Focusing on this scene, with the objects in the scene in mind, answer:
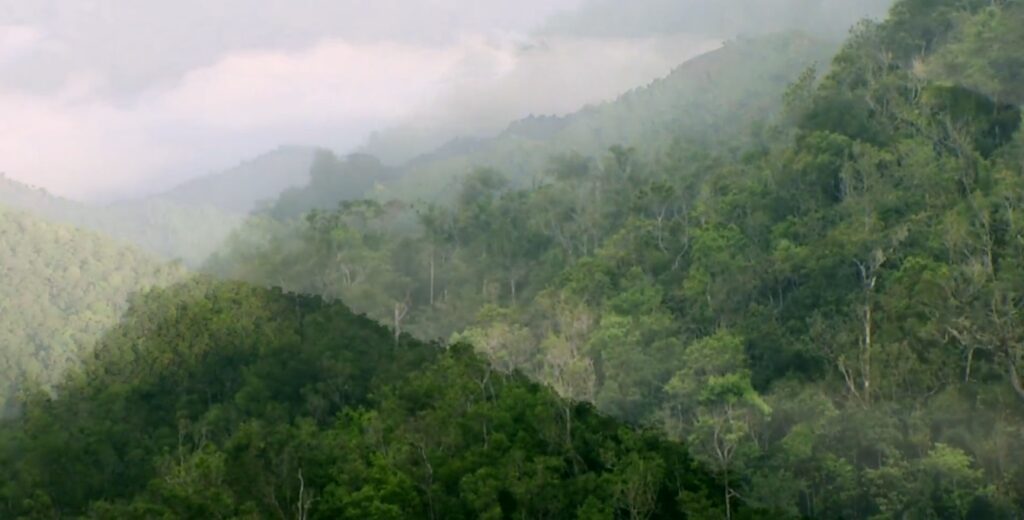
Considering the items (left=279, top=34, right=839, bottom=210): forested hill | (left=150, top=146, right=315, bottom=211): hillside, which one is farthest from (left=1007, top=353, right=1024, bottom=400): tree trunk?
(left=150, top=146, right=315, bottom=211): hillside

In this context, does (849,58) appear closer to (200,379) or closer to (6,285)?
(200,379)

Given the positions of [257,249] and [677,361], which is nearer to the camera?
[677,361]

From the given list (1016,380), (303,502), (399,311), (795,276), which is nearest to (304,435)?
(303,502)

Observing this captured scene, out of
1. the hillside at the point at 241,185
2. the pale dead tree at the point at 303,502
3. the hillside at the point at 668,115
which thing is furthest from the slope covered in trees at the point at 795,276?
the hillside at the point at 241,185

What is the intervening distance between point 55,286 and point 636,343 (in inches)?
2087

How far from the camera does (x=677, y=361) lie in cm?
3150

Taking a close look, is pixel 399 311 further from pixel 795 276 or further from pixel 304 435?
pixel 304 435

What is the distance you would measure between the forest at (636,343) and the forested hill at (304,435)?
3.8 inches

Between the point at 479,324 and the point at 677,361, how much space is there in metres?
9.72

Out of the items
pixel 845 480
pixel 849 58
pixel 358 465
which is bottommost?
pixel 845 480

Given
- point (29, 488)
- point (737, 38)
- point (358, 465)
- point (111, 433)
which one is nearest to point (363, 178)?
point (737, 38)

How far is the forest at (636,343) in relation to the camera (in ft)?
77.4

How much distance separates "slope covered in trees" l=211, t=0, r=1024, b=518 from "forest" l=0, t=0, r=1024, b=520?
10cm

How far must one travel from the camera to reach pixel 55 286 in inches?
2904
